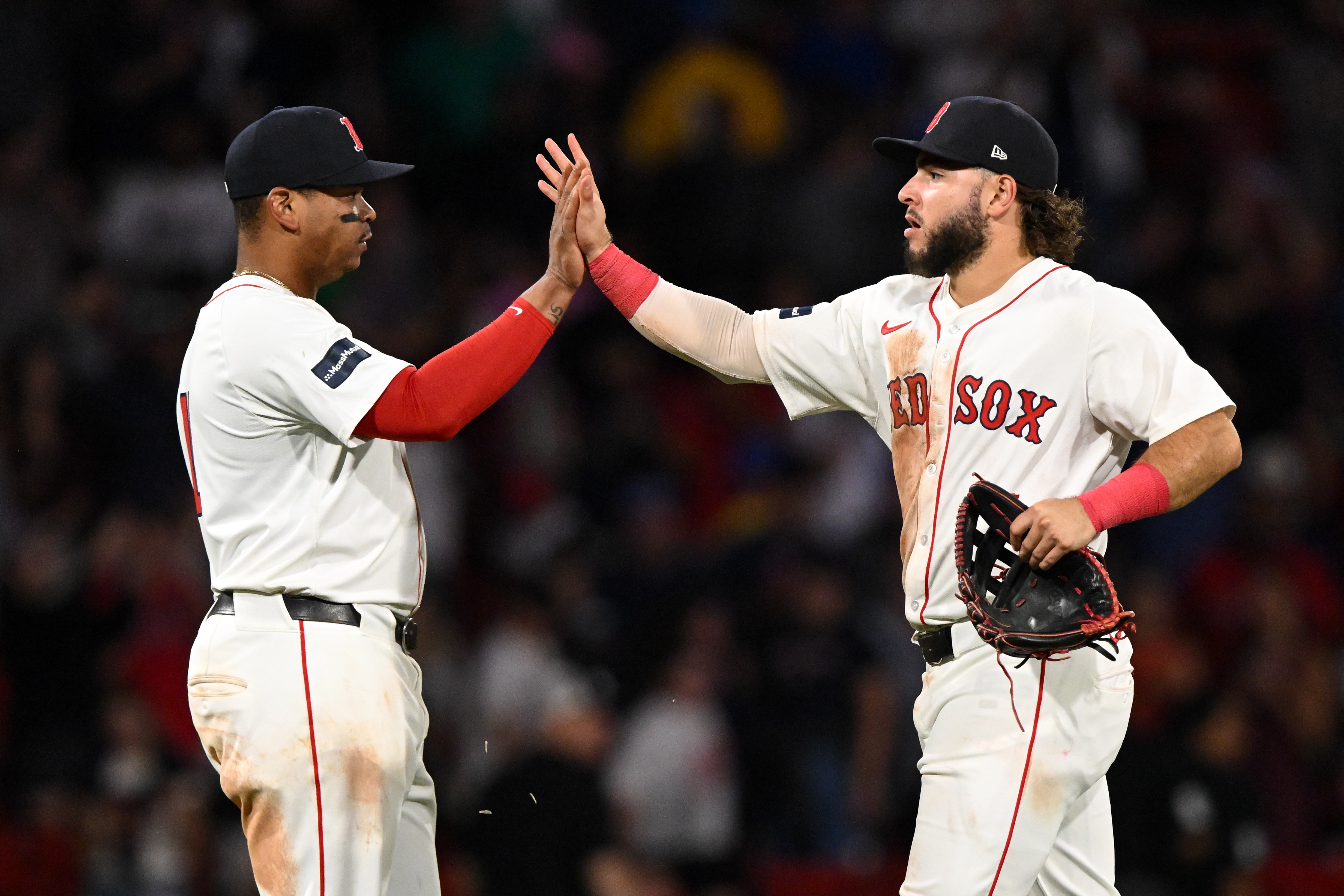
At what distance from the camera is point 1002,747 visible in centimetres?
390

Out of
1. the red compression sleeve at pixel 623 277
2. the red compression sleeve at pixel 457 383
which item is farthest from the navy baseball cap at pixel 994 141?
the red compression sleeve at pixel 457 383

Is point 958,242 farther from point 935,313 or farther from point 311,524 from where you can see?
point 311,524

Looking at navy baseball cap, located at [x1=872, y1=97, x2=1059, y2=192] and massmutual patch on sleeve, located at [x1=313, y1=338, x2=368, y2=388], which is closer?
massmutual patch on sleeve, located at [x1=313, y1=338, x2=368, y2=388]

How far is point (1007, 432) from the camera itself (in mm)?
4059

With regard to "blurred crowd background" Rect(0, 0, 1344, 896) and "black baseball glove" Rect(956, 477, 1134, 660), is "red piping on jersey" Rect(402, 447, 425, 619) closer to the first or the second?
"black baseball glove" Rect(956, 477, 1134, 660)

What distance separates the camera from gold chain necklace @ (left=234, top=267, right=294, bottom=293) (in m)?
4.17

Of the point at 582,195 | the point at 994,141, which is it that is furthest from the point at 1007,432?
the point at 582,195

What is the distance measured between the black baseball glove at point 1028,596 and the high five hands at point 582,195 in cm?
133

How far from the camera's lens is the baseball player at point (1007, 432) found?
153 inches

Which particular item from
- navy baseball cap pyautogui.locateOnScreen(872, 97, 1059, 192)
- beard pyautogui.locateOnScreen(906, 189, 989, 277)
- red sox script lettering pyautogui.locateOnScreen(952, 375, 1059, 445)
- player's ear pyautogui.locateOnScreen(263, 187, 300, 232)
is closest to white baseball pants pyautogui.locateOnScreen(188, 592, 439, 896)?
player's ear pyautogui.locateOnScreen(263, 187, 300, 232)

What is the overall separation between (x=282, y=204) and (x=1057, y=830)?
246 cm

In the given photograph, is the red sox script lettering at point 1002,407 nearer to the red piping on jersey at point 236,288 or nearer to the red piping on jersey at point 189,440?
the red piping on jersey at point 236,288

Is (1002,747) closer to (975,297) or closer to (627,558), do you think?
(975,297)

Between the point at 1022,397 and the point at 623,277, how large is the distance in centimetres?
121
